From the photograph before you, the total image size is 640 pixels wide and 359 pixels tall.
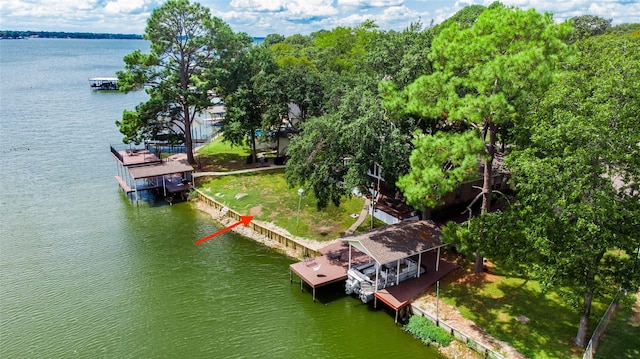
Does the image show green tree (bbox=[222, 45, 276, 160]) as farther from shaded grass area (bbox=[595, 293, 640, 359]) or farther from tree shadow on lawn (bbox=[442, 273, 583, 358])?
shaded grass area (bbox=[595, 293, 640, 359])

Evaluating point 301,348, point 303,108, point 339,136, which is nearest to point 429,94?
point 339,136

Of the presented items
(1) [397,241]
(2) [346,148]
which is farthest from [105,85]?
(1) [397,241]

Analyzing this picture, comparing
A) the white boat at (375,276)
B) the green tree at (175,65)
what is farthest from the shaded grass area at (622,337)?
the green tree at (175,65)

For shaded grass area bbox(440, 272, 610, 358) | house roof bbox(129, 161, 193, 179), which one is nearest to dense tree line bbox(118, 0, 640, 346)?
shaded grass area bbox(440, 272, 610, 358)

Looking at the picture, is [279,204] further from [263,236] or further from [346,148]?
[346,148]

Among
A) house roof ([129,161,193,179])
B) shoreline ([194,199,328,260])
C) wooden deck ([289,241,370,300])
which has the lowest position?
shoreline ([194,199,328,260])

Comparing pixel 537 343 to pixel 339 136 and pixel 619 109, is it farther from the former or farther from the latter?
pixel 339 136

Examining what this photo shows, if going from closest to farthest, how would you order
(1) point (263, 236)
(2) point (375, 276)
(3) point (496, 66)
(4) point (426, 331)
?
(3) point (496, 66), (4) point (426, 331), (2) point (375, 276), (1) point (263, 236)
